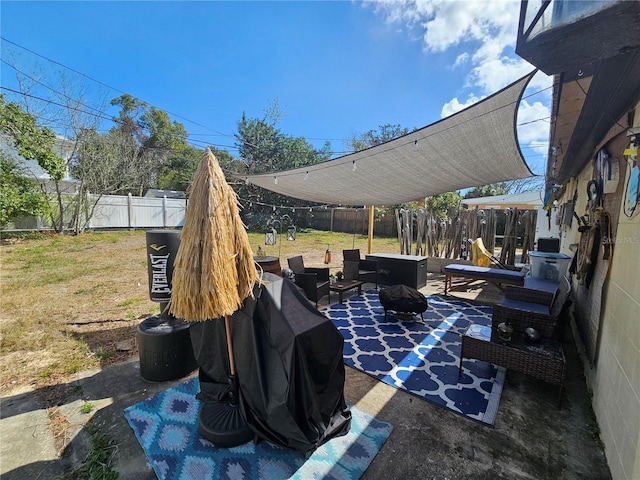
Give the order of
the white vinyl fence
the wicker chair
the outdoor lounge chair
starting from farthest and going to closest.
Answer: the white vinyl fence < the outdoor lounge chair < the wicker chair

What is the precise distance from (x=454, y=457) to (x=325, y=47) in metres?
6.87

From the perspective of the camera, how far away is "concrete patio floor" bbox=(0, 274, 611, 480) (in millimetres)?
1750

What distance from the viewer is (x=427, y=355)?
127 inches

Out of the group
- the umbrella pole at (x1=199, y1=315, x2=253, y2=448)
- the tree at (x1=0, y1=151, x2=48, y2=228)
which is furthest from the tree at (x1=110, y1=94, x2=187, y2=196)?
the umbrella pole at (x1=199, y1=315, x2=253, y2=448)

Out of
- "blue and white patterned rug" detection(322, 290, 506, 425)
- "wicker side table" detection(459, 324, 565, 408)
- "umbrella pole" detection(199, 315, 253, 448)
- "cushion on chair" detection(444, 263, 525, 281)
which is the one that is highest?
"cushion on chair" detection(444, 263, 525, 281)

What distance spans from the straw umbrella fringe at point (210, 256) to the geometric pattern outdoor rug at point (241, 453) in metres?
0.97

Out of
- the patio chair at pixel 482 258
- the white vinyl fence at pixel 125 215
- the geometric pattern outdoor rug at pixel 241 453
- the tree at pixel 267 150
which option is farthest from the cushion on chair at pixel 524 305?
the tree at pixel 267 150

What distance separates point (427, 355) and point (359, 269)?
10.4 feet

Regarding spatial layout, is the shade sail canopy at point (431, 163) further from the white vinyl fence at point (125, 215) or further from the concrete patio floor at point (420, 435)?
the white vinyl fence at point (125, 215)

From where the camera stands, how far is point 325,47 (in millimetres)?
5828

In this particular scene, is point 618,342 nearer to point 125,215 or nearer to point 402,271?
point 402,271

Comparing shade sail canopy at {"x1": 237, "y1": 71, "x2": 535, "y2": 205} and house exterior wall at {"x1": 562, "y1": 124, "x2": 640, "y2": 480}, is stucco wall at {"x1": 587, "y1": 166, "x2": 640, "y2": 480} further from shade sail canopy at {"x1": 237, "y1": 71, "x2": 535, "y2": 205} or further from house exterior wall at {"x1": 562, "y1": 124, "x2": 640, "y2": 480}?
shade sail canopy at {"x1": 237, "y1": 71, "x2": 535, "y2": 205}

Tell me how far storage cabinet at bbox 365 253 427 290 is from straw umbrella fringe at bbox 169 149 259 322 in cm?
491

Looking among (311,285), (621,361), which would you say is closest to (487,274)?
(311,285)
